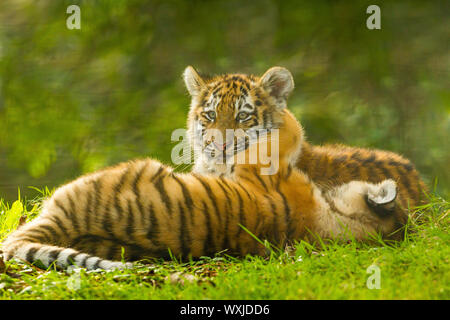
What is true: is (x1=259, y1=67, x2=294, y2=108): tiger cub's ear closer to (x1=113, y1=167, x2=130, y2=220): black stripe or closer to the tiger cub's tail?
(x1=113, y1=167, x2=130, y2=220): black stripe

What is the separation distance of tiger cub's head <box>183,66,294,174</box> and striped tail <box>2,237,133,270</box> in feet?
4.51

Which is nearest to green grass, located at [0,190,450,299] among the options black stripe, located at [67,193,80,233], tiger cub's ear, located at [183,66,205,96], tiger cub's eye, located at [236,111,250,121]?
black stripe, located at [67,193,80,233]

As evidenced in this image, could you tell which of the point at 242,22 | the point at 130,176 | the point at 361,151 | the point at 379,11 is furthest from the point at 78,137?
the point at 379,11

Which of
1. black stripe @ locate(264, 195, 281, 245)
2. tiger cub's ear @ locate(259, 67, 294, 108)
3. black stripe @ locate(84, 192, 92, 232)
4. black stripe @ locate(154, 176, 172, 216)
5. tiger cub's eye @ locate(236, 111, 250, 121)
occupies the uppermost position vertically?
tiger cub's ear @ locate(259, 67, 294, 108)

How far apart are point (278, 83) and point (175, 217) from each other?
169cm

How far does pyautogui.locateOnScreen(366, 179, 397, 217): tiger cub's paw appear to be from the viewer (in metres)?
3.03

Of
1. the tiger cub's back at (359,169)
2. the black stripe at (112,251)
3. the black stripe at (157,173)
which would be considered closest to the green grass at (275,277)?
the black stripe at (112,251)

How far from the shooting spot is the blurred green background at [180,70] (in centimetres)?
524

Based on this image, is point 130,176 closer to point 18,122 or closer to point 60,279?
point 60,279

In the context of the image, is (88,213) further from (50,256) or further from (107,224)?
(50,256)

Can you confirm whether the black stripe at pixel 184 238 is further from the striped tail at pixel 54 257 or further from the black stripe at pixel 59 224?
the black stripe at pixel 59 224

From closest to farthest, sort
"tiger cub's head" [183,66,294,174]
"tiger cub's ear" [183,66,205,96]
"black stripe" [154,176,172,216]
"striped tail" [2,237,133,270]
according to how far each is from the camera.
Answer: "striped tail" [2,237,133,270]
"black stripe" [154,176,172,216]
"tiger cub's head" [183,66,294,174]
"tiger cub's ear" [183,66,205,96]

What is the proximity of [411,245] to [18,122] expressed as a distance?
403 cm

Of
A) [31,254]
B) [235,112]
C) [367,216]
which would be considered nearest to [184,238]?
[31,254]
